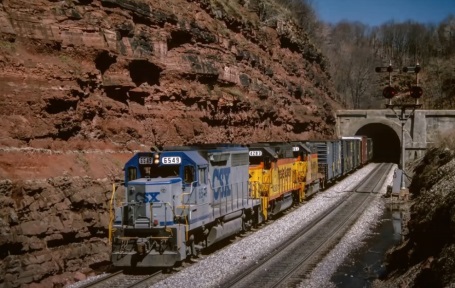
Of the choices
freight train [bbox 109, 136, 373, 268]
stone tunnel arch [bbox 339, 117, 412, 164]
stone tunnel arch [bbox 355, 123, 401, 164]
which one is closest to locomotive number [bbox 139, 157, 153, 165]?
freight train [bbox 109, 136, 373, 268]

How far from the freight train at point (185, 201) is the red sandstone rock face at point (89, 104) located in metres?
1.79

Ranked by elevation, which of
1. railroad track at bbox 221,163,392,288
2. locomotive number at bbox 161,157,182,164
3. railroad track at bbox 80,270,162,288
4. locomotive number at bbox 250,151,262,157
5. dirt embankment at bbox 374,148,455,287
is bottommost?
railroad track at bbox 80,270,162,288

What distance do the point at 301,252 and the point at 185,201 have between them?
14.7ft

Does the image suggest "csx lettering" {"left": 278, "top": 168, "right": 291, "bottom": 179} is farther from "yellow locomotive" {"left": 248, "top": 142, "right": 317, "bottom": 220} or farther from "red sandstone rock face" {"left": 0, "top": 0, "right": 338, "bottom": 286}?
"red sandstone rock face" {"left": 0, "top": 0, "right": 338, "bottom": 286}

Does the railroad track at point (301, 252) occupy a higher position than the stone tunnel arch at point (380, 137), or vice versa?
the stone tunnel arch at point (380, 137)

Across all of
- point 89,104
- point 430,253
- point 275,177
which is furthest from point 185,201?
point 275,177

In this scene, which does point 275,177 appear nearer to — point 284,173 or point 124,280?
point 284,173

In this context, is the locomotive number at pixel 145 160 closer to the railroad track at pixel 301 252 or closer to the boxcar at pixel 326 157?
the railroad track at pixel 301 252

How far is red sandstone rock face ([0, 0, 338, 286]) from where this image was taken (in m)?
14.5

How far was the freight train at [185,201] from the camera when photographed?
13812 mm

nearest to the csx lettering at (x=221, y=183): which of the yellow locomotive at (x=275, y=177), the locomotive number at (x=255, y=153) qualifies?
the yellow locomotive at (x=275, y=177)

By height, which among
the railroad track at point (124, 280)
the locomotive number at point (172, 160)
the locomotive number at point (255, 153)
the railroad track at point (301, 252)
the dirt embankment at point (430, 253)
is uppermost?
the locomotive number at point (255, 153)

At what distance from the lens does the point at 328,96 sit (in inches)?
2499

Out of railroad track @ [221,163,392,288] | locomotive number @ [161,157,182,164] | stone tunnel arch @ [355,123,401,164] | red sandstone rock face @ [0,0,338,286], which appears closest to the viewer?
railroad track @ [221,163,392,288]
